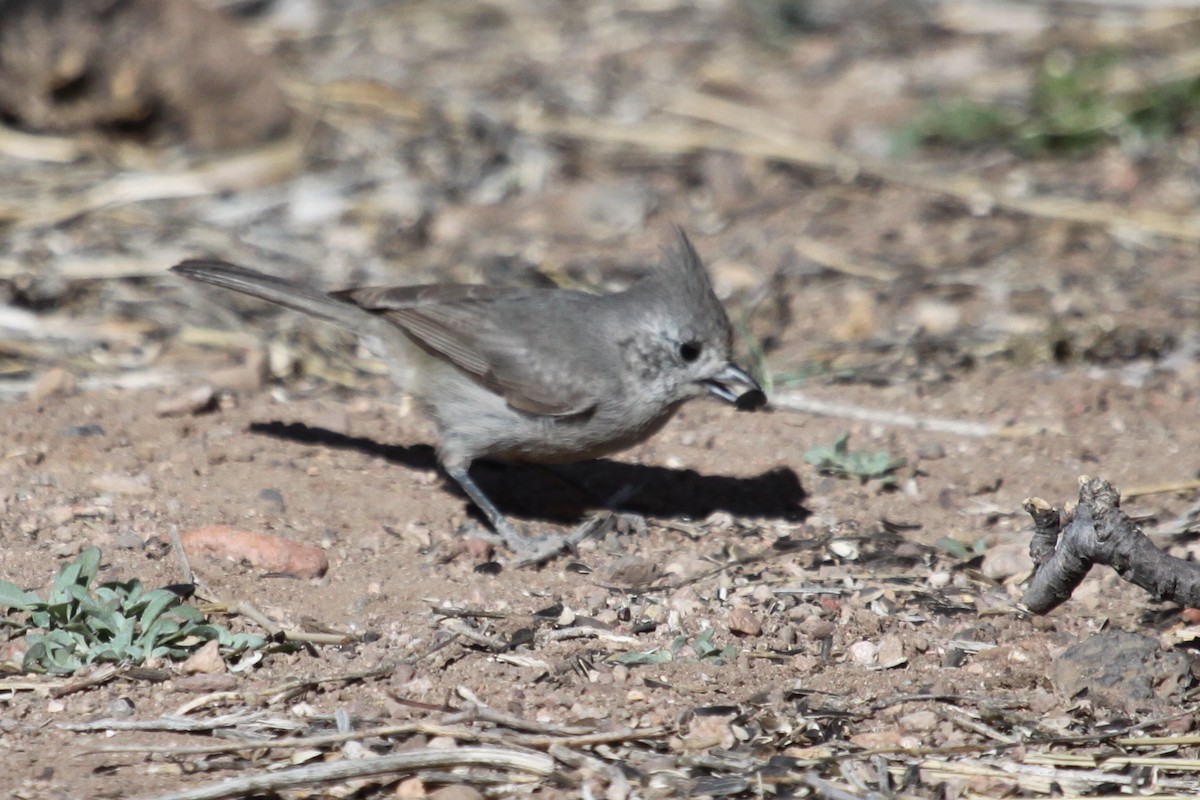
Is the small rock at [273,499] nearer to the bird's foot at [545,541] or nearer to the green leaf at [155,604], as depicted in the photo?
the bird's foot at [545,541]

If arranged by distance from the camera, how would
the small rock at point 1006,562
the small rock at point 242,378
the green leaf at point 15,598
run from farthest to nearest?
the small rock at point 242,378 < the small rock at point 1006,562 < the green leaf at point 15,598

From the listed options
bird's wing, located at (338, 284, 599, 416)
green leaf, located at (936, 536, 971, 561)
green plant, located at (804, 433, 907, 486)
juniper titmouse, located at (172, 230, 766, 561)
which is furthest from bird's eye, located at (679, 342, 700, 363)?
green leaf, located at (936, 536, 971, 561)

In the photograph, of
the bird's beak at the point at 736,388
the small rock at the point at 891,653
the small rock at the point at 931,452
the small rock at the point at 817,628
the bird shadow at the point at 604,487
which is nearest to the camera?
the small rock at the point at 891,653

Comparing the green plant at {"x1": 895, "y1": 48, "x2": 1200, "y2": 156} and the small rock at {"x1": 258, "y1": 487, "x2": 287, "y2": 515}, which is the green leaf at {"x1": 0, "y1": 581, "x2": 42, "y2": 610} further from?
the green plant at {"x1": 895, "y1": 48, "x2": 1200, "y2": 156}

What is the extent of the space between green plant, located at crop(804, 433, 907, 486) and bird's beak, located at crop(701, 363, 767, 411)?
492 millimetres

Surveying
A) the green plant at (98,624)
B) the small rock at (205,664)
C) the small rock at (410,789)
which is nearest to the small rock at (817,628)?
the small rock at (410,789)

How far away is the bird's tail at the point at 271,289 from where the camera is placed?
17.5 feet

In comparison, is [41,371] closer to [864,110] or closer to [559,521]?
[559,521]

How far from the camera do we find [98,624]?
12.7 feet

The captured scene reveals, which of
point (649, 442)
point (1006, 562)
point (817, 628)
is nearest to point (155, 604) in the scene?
point (817, 628)

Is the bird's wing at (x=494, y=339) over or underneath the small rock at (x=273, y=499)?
over

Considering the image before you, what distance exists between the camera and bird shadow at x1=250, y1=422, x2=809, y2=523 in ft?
17.1

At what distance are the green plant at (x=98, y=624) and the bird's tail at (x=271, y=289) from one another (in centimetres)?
160

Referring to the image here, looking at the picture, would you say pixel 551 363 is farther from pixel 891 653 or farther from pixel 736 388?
pixel 891 653
